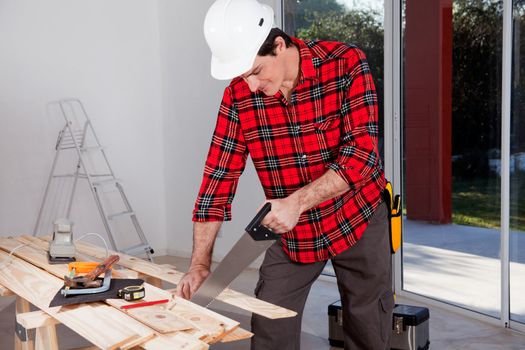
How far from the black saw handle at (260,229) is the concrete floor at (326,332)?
209 cm

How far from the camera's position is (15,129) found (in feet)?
19.7

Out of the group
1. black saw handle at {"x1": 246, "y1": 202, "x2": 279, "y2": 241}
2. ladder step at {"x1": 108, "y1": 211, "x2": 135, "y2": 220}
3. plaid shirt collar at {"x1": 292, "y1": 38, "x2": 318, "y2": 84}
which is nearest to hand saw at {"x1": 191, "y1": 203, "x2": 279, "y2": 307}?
black saw handle at {"x1": 246, "y1": 202, "x2": 279, "y2": 241}

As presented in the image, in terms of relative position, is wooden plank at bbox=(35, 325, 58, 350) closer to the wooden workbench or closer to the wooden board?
the wooden workbench

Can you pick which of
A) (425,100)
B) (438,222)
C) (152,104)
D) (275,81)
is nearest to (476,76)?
(425,100)

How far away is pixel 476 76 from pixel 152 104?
3.35 m

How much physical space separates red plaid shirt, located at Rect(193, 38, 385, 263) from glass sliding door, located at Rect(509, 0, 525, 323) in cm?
199

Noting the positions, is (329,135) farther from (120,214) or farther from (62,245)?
(120,214)

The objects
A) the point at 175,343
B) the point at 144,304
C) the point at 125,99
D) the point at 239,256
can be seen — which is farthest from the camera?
the point at 125,99

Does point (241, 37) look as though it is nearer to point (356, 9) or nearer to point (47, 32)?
point (356, 9)

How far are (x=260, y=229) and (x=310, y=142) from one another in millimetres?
512

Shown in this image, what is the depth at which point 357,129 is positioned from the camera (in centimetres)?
228

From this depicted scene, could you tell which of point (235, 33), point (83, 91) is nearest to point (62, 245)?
point (235, 33)

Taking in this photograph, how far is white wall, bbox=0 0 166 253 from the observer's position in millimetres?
5977

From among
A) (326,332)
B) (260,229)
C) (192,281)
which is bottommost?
(326,332)
